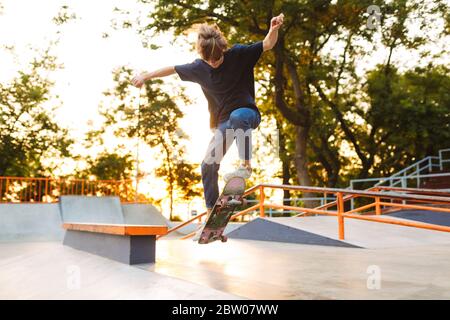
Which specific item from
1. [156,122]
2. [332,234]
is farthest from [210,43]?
[156,122]

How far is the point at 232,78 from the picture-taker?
3807 millimetres

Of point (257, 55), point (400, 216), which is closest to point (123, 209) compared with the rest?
point (400, 216)

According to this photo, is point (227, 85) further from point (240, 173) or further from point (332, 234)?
point (332, 234)

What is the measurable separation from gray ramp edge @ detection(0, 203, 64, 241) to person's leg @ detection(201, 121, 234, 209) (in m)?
11.1

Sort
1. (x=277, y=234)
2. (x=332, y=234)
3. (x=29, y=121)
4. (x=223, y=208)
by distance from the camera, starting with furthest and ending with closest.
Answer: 1. (x=29, y=121)
2. (x=277, y=234)
3. (x=332, y=234)
4. (x=223, y=208)

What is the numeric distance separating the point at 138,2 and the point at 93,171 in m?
14.3

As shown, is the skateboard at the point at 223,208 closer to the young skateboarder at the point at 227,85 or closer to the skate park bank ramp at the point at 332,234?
the young skateboarder at the point at 227,85

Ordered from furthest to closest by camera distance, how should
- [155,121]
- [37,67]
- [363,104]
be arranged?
[155,121] → [37,67] → [363,104]

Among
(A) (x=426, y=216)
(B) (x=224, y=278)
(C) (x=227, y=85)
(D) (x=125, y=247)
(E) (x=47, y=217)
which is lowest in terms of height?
(E) (x=47, y=217)

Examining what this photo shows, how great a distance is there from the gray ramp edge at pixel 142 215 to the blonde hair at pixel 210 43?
48.0 feet

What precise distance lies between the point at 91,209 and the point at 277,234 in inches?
426

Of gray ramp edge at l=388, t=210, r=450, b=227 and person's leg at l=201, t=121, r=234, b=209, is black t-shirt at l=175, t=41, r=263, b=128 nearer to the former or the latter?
person's leg at l=201, t=121, r=234, b=209

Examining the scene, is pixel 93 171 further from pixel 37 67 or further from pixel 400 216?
pixel 400 216

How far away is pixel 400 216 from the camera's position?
11.3m
